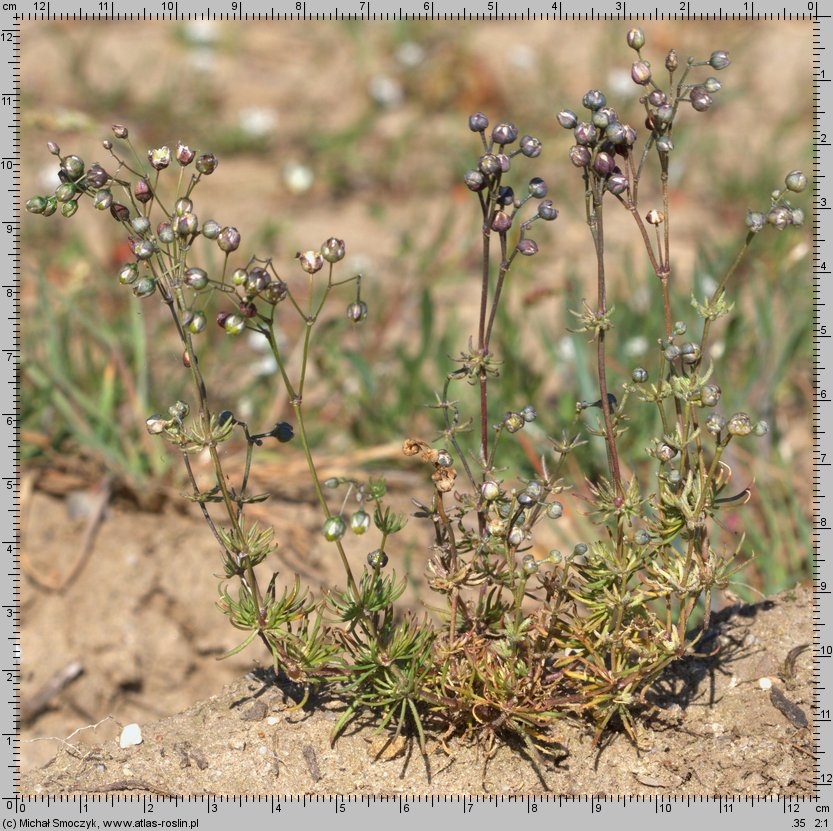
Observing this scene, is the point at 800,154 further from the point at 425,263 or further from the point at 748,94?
the point at 425,263

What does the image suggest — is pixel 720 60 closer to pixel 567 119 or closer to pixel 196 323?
pixel 567 119

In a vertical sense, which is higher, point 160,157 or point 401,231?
point 401,231

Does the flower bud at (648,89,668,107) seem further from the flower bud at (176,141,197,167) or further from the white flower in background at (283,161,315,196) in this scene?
the white flower in background at (283,161,315,196)

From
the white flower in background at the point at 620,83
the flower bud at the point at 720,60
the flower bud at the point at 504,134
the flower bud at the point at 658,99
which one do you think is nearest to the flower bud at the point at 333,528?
the flower bud at the point at 504,134

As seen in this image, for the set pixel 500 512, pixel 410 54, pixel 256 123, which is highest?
pixel 410 54

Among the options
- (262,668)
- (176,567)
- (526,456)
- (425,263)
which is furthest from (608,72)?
(262,668)

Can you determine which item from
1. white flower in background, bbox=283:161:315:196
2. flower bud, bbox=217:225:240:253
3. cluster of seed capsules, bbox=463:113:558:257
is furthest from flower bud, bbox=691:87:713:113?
white flower in background, bbox=283:161:315:196

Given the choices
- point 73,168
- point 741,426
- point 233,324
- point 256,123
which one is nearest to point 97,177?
point 73,168
